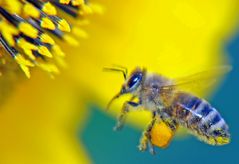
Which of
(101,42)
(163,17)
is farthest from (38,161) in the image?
(163,17)

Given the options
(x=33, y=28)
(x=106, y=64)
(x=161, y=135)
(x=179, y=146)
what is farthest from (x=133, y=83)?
(x=179, y=146)

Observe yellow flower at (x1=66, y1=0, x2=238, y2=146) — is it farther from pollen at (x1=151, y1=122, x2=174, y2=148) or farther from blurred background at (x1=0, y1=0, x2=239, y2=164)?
pollen at (x1=151, y1=122, x2=174, y2=148)

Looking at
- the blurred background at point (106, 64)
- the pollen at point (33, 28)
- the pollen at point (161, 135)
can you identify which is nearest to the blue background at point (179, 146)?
the blurred background at point (106, 64)

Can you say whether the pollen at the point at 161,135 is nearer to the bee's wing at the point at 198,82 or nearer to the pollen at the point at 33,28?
the bee's wing at the point at 198,82

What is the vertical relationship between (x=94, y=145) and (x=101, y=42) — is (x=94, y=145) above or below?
below

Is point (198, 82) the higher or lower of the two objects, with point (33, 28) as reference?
lower

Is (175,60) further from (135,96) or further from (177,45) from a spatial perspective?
(135,96)

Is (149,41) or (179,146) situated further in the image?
(179,146)

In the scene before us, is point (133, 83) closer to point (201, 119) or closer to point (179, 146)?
point (201, 119)
